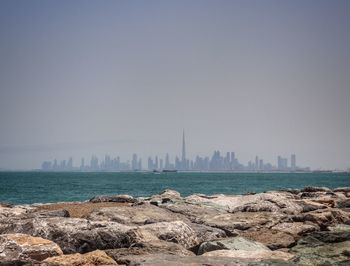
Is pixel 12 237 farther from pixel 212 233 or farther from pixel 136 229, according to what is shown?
pixel 212 233

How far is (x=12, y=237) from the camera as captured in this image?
8.35 meters

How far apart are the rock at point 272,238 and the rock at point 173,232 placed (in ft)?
5.14

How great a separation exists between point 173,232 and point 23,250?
3.25 metres

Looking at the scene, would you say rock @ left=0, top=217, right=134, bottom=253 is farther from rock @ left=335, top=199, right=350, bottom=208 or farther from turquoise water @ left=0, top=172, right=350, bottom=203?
turquoise water @ left=0, top=172, right=350, bottom=203

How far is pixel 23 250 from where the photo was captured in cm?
796

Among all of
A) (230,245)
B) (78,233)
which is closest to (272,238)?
(230,245)

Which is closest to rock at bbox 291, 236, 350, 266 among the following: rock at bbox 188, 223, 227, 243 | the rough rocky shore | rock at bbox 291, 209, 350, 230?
the rough rocky shore

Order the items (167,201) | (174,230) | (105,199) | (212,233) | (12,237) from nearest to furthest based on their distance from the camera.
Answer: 1. (12,237)
2. (174,230)
3. (212,233)
4. (167,201)
5. (105,199)

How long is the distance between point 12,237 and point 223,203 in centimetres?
1152

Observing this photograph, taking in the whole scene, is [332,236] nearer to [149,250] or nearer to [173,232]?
[173,232]

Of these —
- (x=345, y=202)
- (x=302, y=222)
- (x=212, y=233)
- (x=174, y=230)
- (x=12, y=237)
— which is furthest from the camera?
(x=345, y=202)

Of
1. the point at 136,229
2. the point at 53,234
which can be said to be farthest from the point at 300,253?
the point at 53,234

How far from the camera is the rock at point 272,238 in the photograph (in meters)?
10.2

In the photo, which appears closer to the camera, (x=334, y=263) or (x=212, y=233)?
(x=334, y=263)
